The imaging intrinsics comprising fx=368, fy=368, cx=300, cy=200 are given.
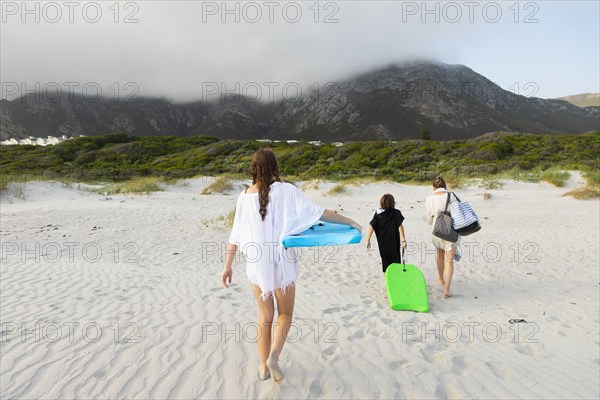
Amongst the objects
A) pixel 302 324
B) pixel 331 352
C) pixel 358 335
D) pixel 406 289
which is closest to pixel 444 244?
pixel 406 289

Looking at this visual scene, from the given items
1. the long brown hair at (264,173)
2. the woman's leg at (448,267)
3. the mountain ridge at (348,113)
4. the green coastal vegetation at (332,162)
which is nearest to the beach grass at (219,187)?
the green coastal vegetation at (332,162)

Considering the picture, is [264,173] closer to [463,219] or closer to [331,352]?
[331,352]

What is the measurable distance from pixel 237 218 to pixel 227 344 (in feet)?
5.58

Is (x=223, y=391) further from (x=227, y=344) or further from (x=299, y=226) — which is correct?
(x=299, y=226)

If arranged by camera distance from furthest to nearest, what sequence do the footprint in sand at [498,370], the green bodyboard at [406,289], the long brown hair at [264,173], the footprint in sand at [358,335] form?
1. the green bodyboard at [406,289]
2. the footprint in sand at [358,335]
3. the footprint in sand at [498,370]
4. the long brown hair at [264,173]

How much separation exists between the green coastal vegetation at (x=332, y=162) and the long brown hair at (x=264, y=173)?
56.4 ft

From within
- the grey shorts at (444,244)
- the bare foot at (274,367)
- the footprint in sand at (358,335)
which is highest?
the grey shorts at (444,244)

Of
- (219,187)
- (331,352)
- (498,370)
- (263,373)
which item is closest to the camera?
(263,373)

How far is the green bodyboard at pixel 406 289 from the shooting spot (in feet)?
17.6

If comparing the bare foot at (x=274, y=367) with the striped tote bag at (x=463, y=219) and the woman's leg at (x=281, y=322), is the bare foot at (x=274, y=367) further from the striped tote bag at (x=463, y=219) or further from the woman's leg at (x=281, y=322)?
the striped tote bag at (x=463, y=219)

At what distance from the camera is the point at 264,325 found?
3027mm

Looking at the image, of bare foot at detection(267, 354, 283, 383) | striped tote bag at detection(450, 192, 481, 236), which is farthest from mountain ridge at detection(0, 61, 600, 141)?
bare foot at detection(267, 354, 283, 383)

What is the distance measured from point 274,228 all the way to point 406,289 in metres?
3.43

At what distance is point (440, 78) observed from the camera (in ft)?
465
